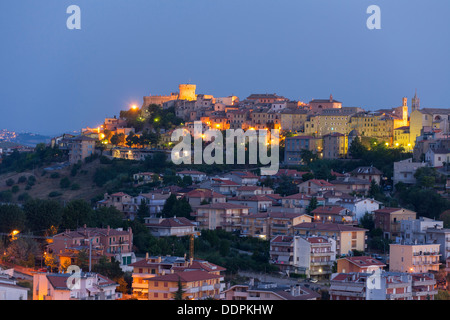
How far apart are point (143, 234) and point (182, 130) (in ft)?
46.9

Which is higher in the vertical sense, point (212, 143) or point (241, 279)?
point (212, 143)

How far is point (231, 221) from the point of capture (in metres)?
27.1

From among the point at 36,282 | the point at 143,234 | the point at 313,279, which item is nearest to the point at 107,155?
the point at 143,234

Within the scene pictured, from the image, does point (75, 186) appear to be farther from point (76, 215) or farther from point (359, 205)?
point (359, 205)

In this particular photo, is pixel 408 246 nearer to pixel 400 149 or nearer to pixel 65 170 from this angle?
pixel 400 149

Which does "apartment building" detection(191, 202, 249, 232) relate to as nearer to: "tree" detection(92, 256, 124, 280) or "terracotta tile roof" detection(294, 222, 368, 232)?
"terracotta tile roof" detection(294, 222, 368, 232)

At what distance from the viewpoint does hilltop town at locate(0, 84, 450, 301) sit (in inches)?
778

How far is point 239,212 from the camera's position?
90.2 feet

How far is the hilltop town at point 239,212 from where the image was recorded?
64.8ft

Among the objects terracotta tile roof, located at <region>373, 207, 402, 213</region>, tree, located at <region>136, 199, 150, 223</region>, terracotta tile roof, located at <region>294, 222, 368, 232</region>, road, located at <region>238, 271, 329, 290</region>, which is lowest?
road, located at <region>238, 271, 329, 290</region>

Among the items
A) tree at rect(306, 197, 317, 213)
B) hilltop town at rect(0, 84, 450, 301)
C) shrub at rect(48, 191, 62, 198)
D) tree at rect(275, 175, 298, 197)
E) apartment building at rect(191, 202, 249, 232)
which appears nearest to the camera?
hilltop town at rect(0, 84, 450, 301)

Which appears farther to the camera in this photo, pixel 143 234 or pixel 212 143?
pixel 212 143

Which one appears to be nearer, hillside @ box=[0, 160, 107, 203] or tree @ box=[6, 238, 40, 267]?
tree @ box=[6, 238, 40, 267]

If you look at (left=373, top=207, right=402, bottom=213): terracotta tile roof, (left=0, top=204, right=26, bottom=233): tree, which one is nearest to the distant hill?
(left=0, top=204, right=26, bottom=233): tree
